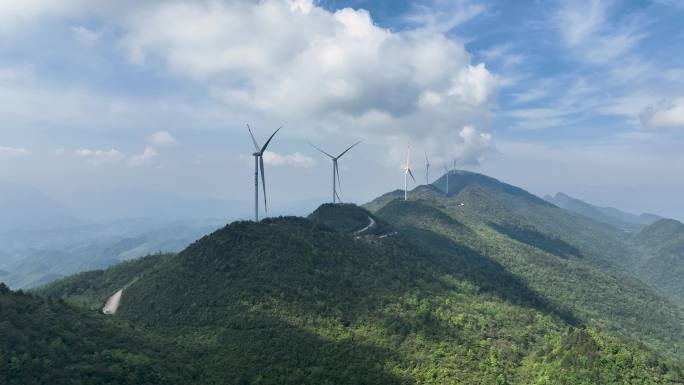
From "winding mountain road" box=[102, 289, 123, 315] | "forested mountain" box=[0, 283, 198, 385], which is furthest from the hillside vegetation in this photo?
"forested mountain" box=[0, 283, 198, 385]

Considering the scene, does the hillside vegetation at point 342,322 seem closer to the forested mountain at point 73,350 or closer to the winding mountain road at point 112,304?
the winding mountain road at point 112,304

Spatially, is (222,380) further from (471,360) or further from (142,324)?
(471,360)

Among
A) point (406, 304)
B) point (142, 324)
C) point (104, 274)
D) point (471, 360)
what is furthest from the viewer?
point (104, 274)

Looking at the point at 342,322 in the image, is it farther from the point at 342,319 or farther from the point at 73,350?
the point at 73,350

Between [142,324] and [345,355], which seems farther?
[142,324]

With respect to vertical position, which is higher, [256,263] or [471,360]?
[256,263]

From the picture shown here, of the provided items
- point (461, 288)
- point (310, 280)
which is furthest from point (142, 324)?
point (461, 288)

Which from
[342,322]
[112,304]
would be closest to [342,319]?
[342,322]

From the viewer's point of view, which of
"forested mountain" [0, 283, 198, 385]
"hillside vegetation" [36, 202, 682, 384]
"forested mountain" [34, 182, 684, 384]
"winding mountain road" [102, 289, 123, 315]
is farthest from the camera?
"winding mountain road" [102, 289, 123, 315]

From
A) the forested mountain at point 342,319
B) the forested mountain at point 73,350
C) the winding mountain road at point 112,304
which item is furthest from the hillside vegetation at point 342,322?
the forested mountain at point 73,350

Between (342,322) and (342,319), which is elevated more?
(342,319)

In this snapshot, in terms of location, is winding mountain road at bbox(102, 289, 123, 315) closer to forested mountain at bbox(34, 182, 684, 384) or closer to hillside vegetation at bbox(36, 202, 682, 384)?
forested mountain at bbox(34, 182, 684, 384)
